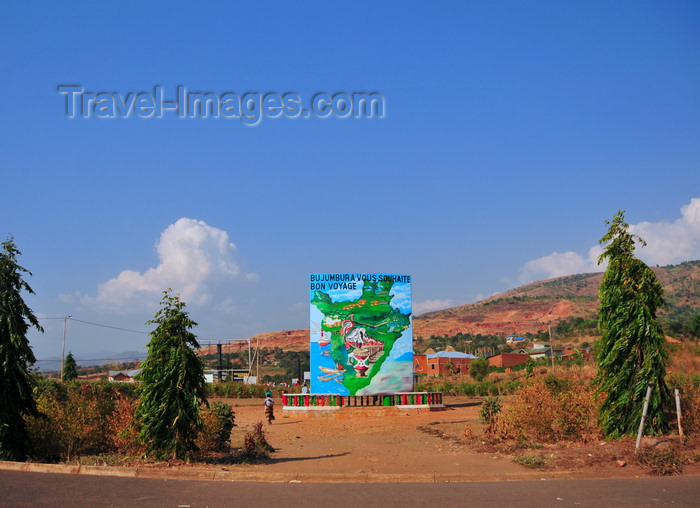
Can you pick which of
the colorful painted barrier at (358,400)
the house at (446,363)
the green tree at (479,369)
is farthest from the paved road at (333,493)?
the house at (446,363)

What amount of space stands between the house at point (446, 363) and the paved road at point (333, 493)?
62.0 metres

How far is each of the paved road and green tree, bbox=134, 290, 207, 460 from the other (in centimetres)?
160

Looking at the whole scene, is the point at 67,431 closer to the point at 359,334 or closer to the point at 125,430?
the point at 125,430

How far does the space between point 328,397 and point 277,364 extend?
7538 centimetres

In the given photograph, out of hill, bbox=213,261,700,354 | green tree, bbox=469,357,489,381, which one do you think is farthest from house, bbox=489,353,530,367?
hill, bbox=213,261,700,354

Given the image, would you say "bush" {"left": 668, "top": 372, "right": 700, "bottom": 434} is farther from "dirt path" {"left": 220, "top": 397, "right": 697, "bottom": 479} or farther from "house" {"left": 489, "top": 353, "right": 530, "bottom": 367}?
"house" {"left": 489, "top": 353, "right": 530, "bottom": 367}

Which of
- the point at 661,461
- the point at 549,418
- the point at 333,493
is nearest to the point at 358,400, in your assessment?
the point at 549,418

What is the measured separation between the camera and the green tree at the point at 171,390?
1364 cm

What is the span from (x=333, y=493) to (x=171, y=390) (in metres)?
4.81

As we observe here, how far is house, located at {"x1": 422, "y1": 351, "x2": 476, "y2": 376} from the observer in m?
73.9

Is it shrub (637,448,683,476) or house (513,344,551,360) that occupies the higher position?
house (513,344,551,360)

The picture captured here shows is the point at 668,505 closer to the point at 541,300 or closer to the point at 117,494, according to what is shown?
the point at 117,494

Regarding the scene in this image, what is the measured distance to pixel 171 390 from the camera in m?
13.8

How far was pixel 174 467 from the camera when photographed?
13.1 metres
